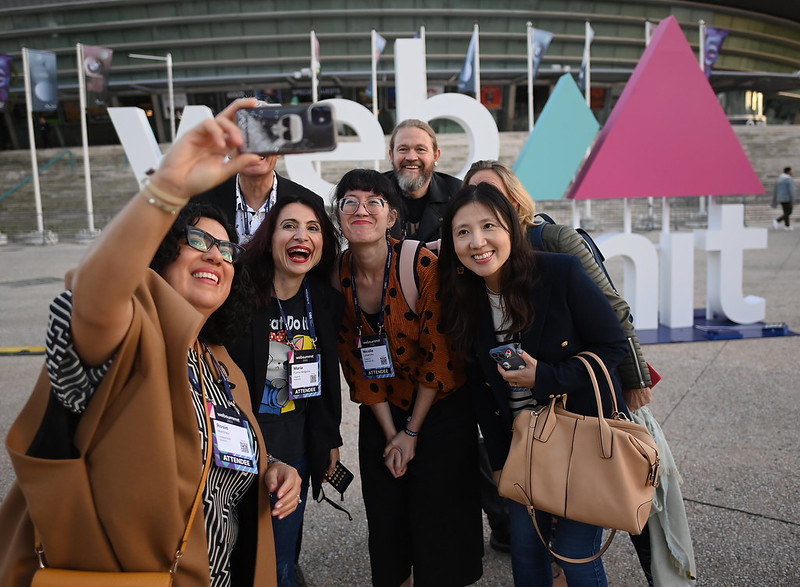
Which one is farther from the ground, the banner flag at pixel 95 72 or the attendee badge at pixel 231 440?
the banner flag at pixel 95 72

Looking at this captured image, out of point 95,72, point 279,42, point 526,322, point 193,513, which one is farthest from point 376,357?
point 279,42

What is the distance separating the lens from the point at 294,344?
7.93 ft

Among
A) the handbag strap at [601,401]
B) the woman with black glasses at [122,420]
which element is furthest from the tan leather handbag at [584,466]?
the woman with black glasses at [122,420]

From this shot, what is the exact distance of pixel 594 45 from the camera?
4328cm

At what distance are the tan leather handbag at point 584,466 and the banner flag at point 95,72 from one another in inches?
980

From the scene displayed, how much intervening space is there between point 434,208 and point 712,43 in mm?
30324

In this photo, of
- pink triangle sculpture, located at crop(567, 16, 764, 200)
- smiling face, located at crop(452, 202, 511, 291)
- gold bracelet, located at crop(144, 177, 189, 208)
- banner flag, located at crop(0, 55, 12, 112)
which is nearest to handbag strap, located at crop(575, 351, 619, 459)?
smiling face, located at crop(452, 202, 511, 291)

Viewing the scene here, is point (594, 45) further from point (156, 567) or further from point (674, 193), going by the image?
point (156, 567)

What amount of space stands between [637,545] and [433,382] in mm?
A: 1131

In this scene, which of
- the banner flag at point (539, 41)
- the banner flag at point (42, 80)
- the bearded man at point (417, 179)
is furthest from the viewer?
→ the banner flag at point (539, 41)

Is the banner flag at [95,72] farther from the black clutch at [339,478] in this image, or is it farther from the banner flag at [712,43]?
the banner flag at [712,43]

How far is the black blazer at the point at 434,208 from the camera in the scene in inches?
147

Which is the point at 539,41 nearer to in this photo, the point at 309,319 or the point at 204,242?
the point at 309,319

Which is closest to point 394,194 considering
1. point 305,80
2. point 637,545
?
point 637,545
